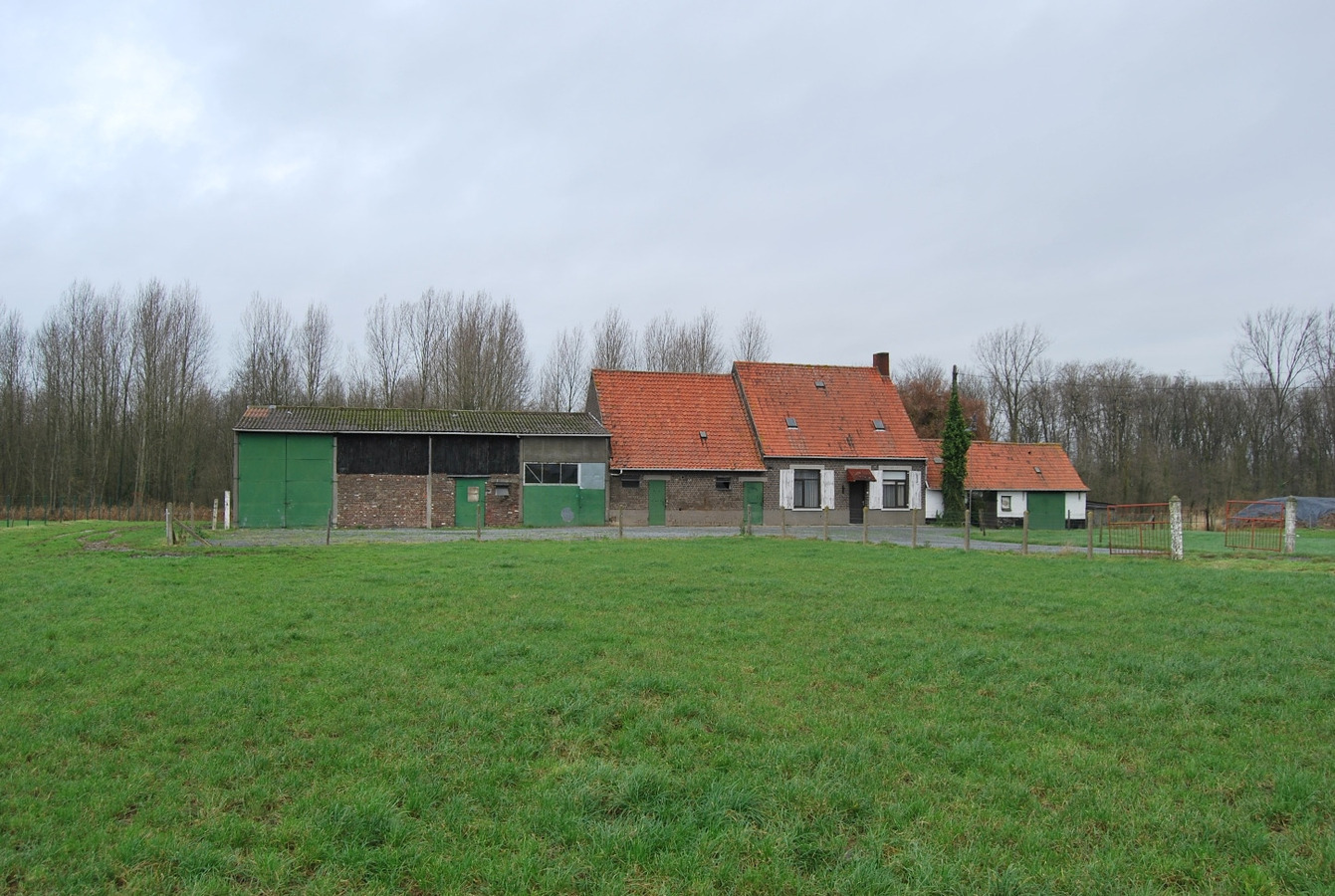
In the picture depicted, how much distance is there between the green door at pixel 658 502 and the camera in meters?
34.8

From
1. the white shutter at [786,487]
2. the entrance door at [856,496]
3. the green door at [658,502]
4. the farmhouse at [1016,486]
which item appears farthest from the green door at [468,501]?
the farmhouse at [1016,486]

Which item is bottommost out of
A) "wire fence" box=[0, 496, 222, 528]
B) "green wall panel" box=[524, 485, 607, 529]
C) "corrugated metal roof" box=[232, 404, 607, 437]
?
"wire fence" box=[0, 496, 222, 528]

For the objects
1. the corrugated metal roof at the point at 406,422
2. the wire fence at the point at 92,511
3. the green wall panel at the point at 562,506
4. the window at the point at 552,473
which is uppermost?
the corrugated metal roof at the point at 406,422

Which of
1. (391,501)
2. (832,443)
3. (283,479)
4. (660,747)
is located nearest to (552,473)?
(391,501)

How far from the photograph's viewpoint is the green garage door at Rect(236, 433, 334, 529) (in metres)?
31.0

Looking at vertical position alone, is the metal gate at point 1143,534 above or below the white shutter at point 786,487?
below

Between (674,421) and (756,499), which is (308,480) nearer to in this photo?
(674,421)

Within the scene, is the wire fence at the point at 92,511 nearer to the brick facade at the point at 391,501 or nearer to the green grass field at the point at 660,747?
the brick facade at the point at 391,501

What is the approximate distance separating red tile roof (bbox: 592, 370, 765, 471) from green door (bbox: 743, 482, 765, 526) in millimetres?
847

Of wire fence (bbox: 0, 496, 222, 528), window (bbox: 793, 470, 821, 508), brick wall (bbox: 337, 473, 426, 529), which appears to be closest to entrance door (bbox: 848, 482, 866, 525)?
window (bbox: 793, 470, 821, 508)

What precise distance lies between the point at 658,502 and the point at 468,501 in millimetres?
7699

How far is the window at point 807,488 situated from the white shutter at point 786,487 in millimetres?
249

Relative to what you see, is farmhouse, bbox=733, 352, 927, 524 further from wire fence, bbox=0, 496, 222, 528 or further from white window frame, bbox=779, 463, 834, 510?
wire fence, bbox=0, 496, 222, 528

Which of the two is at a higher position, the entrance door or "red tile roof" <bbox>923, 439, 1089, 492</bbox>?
"red tile roof" <bbox>923, 439, 1089, 492</bbox>
